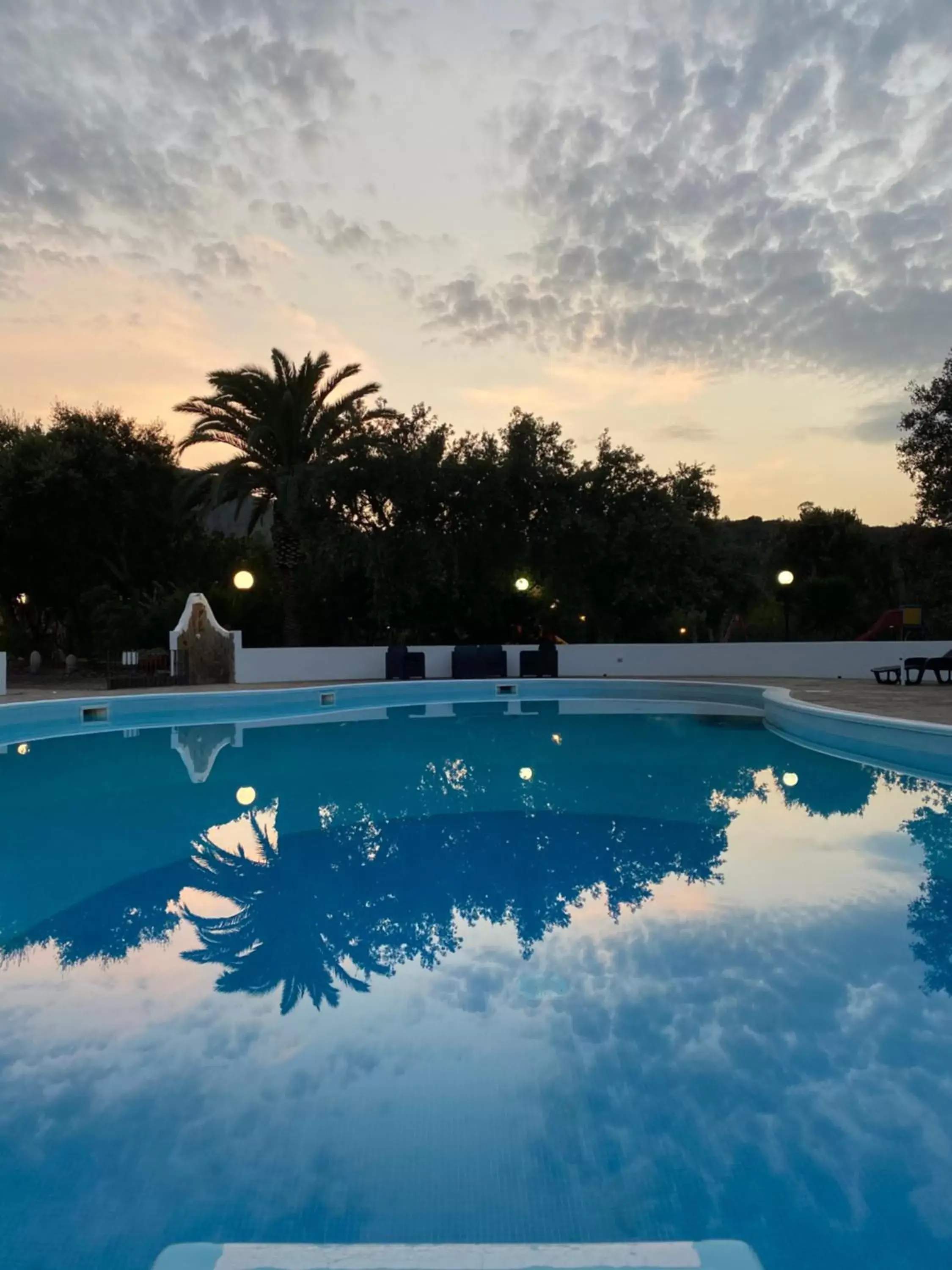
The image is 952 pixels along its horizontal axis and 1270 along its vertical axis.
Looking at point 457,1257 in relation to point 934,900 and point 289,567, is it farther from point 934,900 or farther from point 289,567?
point 289,567

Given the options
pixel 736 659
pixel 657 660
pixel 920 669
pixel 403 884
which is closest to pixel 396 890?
pixel 403 884

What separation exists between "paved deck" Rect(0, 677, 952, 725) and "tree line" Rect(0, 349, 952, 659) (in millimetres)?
2588

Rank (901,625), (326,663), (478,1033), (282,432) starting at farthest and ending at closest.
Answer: (901,625) → (326,663) → (282,432) → (478,1033)

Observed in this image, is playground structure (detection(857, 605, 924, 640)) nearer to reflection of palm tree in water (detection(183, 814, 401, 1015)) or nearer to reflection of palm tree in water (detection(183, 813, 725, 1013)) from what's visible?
reflection of palm tree in water (detection(183, 813, 725, 1013))

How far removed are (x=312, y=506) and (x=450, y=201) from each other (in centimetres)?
702

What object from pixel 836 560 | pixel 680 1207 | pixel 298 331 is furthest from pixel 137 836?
pixel 836 560

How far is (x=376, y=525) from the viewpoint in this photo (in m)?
20.2

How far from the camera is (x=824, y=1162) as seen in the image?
236 centimetres

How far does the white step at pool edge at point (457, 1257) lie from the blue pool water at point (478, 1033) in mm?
153

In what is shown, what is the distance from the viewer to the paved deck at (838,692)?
37.3 ft

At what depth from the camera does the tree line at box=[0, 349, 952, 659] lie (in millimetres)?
18953

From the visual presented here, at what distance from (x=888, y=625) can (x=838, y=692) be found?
7449 millimetres

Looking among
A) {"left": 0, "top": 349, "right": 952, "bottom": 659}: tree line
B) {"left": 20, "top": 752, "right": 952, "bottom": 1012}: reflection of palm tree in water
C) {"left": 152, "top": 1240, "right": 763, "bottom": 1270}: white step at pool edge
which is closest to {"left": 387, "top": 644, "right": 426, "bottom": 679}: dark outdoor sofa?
{"left": 0, "top": 349, "right": 952, "bottom": 659}: tree line

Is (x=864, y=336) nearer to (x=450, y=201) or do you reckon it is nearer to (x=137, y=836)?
(x=450, y=201)
